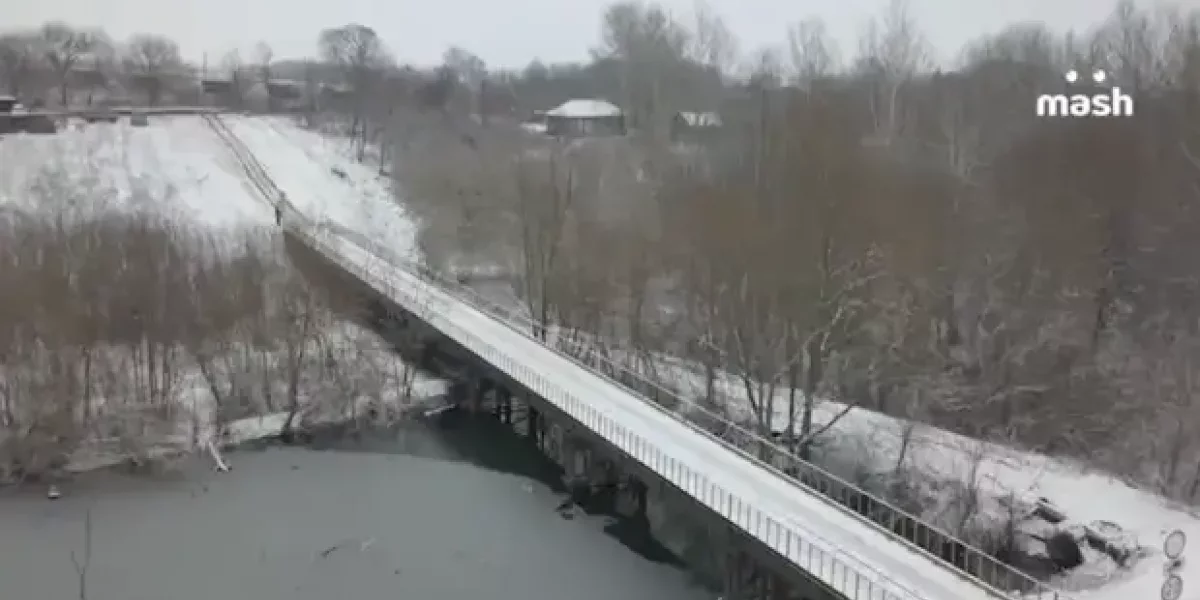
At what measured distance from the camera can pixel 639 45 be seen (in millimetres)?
28375

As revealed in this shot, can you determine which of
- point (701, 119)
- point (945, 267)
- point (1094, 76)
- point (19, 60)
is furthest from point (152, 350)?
point (19, 60)

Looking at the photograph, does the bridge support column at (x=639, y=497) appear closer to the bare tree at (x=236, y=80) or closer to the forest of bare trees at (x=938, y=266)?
the forest of bare trees at (x=938, y=266)

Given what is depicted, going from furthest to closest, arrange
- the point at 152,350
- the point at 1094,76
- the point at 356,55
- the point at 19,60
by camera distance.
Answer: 1. the point at 356,55
2. the point at 19,60
3. the point at 152,350
4. the point at 1094,76

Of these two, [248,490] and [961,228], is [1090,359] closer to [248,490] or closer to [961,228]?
[961,228]

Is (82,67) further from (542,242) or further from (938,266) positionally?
(938,266)

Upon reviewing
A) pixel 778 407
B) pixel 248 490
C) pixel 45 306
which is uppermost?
pixel 45 306

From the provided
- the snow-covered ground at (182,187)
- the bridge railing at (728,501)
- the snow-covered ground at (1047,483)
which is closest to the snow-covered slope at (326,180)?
the snow-covered ground at (182,187)

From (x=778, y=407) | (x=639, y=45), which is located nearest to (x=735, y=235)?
(x=778, y=407)

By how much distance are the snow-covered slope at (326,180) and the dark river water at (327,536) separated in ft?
29.6

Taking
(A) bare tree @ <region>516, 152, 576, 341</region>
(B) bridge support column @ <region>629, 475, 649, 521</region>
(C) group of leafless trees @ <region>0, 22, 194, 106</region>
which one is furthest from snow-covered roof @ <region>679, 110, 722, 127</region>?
(C) group of leafless trees @ <region>0, 22, 194, 106</region>

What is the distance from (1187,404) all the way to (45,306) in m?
11.4

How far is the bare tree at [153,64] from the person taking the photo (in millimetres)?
29953

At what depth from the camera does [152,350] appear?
12445mm

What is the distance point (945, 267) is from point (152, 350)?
28.5 feet
